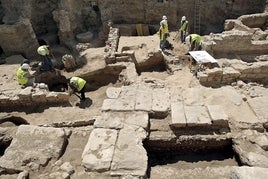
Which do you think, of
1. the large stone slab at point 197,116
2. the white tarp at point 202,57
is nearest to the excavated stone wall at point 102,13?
the white tarp at point 202,57

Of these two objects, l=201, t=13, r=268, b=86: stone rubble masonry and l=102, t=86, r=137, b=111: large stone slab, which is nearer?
l=102, t=86, r=137, b=111: large stone slab

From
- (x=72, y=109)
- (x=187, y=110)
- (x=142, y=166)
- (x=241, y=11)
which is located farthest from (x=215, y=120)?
(x=241, y=11)

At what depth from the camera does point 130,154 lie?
5.23 meters

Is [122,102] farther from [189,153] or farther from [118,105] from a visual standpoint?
[189,153]

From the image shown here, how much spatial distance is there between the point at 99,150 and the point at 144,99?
2.08 m

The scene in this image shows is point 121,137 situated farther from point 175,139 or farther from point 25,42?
point 25,42

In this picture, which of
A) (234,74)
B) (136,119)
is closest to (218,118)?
(136,119)

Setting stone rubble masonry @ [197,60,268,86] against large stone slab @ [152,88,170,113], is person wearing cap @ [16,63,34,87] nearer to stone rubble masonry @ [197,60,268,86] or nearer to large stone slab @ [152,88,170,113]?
large stone slab @ [152,88,170,113]

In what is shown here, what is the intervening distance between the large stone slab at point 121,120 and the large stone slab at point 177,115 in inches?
23.7

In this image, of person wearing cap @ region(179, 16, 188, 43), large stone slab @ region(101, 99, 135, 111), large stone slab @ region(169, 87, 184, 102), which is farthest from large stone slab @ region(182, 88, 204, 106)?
person wearing cap @ region(179, 16, 188, 43)

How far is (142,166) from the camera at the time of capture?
197 inches

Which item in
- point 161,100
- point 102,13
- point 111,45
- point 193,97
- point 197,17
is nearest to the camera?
point 161,100

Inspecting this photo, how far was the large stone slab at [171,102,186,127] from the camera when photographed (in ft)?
19.9

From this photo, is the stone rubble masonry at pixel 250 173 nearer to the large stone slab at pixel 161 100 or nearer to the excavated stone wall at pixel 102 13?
the large stone slab at pixel 161 100
